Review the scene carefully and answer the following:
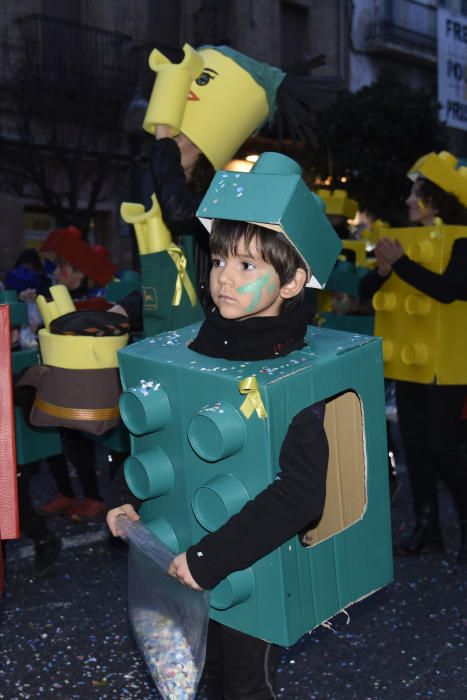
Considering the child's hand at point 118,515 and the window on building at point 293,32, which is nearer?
the child's hand at point 118,515

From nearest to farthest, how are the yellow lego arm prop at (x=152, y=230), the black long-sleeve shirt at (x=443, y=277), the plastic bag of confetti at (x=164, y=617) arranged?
the plastic bag of confetti at (x=164, y=617) < the yellow lego arm prop at (x=152, y=230) < the black long-sleeve shirt at (x=443, y=277)

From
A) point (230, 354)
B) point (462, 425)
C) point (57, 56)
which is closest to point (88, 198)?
point (57, 56)

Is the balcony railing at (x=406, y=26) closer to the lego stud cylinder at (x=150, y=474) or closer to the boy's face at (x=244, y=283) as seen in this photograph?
the boy's face at (x=244, y=283)

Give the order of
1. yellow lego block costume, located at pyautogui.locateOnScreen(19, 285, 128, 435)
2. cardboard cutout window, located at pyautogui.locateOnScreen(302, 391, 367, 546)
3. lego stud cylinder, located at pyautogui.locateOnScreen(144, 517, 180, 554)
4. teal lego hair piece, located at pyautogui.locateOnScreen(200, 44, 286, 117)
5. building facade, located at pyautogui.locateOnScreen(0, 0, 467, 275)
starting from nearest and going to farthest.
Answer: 1. lego stud cylinder, located at pyautogui.locateOnScreen(144, 517, 180, 554)
2. cardboard cutout window, located at pyautogui.locateOnScreen(302, 391, 367, 546)
3. yellow lego block costume, located at pyautogui.locateOnScreen(19, 285, 128, 435)
4. teal lego hair piece, located at pyautogui.locateOnScreen(200, 44, 286, 117)
5. building facade, located at pyautogui.locateOnScreen(0, 0, 467, 275)

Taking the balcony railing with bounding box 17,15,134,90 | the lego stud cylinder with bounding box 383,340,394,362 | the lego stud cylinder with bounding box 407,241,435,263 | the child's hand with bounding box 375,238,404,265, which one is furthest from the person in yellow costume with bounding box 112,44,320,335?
the balcony railing with bounding box 17,15,134,90

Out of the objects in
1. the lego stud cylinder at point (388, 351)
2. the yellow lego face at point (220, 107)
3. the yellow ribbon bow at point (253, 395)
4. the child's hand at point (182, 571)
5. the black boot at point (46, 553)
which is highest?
the yellow lego face at point (220, 107)

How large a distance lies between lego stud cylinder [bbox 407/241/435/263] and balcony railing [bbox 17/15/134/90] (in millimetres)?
11009

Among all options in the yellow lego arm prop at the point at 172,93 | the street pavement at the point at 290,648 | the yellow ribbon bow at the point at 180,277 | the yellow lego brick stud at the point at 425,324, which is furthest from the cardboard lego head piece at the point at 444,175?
the street pavement at the point at 290,648

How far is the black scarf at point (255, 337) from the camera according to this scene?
1.87 meters

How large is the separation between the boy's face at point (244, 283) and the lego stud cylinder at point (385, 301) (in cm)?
196

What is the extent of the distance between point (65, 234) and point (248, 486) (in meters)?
3.75

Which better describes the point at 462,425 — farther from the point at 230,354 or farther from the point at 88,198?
the point at 88,198

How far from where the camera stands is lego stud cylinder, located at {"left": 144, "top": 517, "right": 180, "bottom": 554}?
1964mm

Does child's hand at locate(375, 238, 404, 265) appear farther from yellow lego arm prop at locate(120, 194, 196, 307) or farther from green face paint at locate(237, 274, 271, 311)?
green face paint at locate(237, 274, 271, 311)
